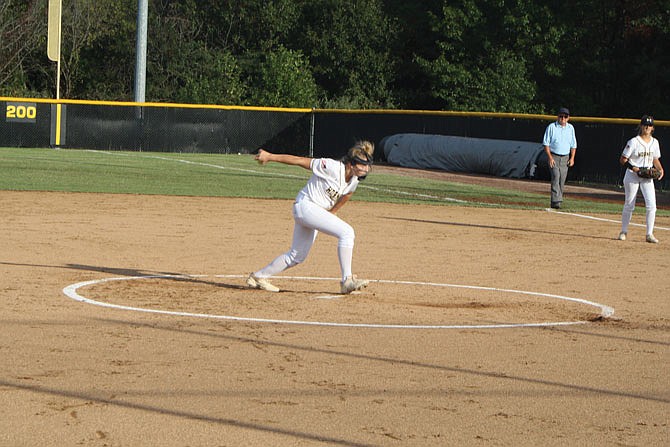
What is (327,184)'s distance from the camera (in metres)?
10.5

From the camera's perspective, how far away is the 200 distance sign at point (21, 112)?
40219mm

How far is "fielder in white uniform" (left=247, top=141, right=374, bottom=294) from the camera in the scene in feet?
33.4

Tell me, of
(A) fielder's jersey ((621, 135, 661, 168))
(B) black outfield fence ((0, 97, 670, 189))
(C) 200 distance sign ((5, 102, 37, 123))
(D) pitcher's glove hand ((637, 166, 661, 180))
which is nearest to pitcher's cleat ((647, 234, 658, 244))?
(D) pitcher's glove hand ((637, 166, 661, 180))

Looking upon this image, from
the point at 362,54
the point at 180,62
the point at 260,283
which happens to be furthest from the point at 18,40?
the point at 260,283

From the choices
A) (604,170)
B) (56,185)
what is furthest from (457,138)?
(56,185)

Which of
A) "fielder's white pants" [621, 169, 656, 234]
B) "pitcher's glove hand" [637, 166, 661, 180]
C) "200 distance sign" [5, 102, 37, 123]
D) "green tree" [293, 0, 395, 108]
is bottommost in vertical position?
"200 distance sign" [5, 102, 37, 123]

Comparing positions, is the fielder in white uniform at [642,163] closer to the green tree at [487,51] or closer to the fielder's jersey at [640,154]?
the fielder's jersey at [640,154]

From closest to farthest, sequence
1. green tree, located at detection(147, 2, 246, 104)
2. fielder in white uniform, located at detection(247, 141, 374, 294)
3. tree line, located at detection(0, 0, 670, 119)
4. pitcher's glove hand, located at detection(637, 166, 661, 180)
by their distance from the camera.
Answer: fielder in white uniform, located at detection(247, 141, 374, 294) → pitcher's glove hand, located at detection(637, 166, 661, 180) → tree line, located at detection(0, 0, 670, 119) → green tree, located at detection(147, 2, 246, 104)

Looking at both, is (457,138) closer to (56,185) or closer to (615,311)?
(56,185)

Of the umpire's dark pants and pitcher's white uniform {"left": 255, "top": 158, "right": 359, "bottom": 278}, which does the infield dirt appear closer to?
pitcher's white uniform {"left": 255, "top": 158, "right": 359, "bottom": 278}

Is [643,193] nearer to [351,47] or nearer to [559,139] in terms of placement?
[559,139]

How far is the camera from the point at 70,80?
5888 cm

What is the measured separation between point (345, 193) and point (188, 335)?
8.38ft

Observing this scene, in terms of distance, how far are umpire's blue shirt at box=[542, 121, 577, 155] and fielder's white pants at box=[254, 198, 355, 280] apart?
36.3 feet
